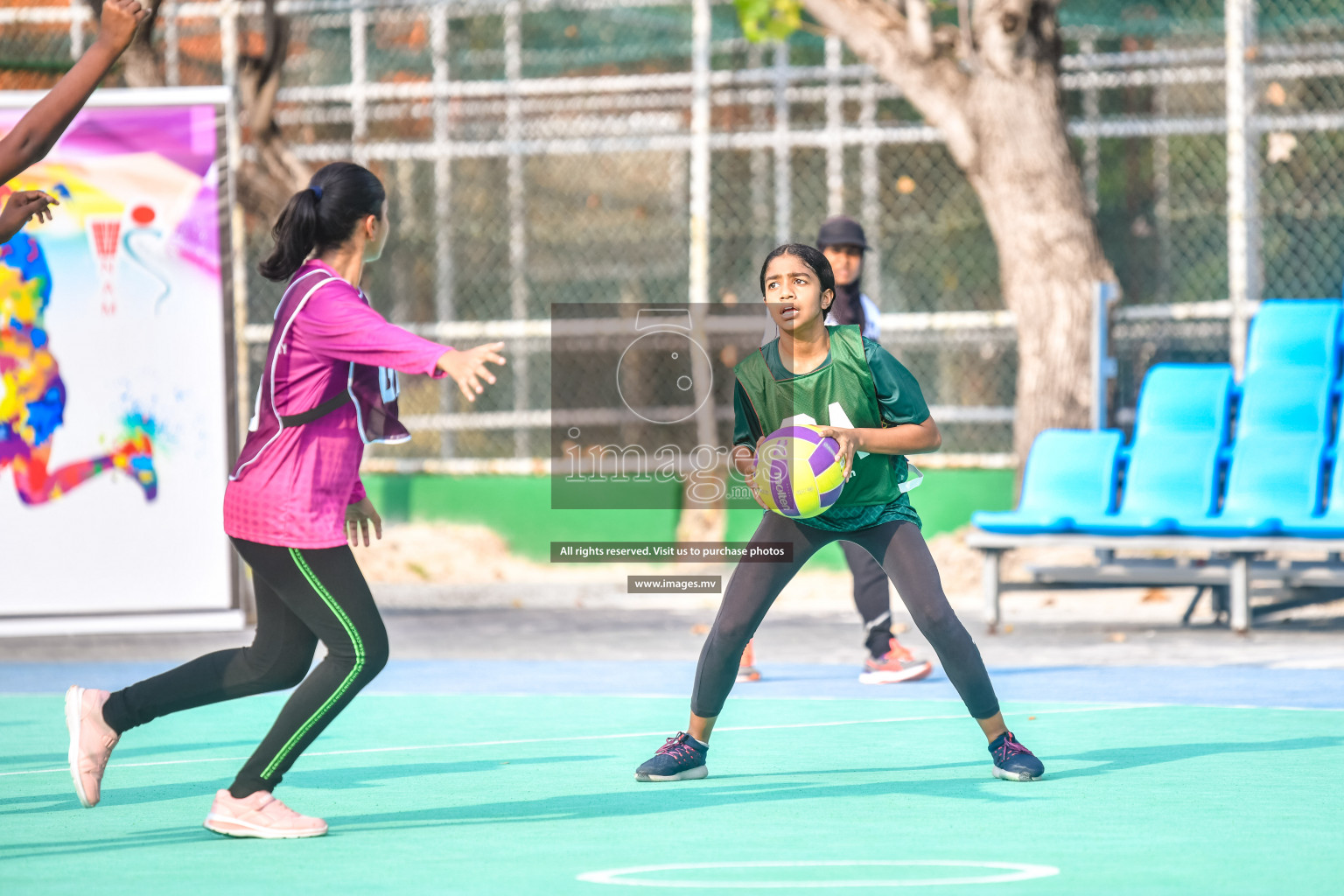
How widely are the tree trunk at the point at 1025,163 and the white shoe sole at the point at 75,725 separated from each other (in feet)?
29.5

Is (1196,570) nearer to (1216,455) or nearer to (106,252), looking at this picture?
(1216,455)

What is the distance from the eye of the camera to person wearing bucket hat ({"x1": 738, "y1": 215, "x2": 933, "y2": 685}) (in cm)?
906

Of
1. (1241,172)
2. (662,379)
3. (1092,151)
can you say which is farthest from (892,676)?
(662,379)

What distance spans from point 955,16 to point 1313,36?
341 cm

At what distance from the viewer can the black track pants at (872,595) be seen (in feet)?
29.6

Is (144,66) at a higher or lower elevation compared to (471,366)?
higher

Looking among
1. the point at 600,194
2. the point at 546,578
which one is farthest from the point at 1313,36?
the point at 546,578

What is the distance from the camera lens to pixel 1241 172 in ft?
45.7

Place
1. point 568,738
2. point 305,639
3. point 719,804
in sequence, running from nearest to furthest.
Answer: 1. point 305,639
2. point 719,804
3. point 568,738

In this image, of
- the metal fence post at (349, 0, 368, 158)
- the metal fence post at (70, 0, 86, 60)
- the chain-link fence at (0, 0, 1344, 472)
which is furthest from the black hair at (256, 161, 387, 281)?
the metal fence post at (70, 0, 86, 60)

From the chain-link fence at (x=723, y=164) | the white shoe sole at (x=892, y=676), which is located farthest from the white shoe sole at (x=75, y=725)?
the chain-link fence at (x=723, y=164)

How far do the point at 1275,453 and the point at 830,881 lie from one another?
7050mm

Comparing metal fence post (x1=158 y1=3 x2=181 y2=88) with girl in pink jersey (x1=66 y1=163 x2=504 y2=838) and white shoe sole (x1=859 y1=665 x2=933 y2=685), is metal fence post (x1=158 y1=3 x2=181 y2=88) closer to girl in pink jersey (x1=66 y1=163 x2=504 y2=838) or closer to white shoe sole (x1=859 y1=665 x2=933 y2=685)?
white shoe sole (x1=859 y1=665 x2=933 y2=685)

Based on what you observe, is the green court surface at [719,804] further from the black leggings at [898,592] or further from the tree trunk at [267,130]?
the tree trunk at [267,130]
